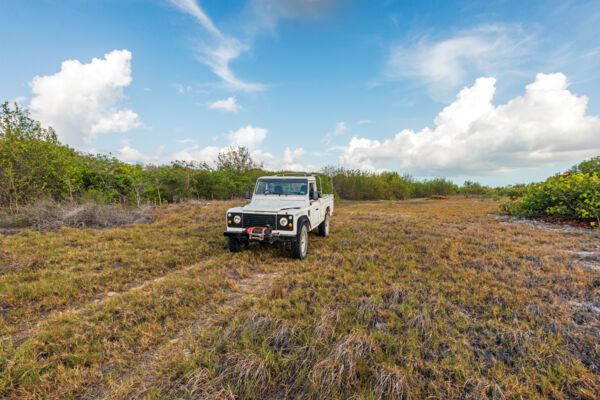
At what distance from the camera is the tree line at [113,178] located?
31.7 ft

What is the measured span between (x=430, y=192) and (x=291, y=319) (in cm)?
3079

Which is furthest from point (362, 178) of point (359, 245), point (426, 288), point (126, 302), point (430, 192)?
point (126, 302)

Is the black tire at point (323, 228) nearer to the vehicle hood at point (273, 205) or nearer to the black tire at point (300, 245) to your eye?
the vehicle hood at point (273, 205)

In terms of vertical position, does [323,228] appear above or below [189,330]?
above

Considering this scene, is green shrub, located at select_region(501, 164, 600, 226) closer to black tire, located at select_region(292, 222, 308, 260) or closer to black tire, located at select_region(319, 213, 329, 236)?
black tire, located at select_region(319, 213, 329, 236)

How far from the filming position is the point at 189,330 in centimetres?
279

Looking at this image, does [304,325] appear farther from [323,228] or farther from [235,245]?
[323,228]

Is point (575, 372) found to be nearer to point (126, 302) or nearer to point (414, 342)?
point (414, 342)

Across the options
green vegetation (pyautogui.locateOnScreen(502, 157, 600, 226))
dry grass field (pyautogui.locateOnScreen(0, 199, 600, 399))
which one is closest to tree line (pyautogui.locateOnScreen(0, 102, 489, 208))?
dry grass field (pyautogui.locateOnScreen(0, 199, 600, 399))

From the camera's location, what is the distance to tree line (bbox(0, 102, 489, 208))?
9.65 meters

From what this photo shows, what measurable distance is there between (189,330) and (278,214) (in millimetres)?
2825

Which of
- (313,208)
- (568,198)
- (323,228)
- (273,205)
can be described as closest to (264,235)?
(273,205)

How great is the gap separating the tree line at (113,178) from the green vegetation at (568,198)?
13.6 metres

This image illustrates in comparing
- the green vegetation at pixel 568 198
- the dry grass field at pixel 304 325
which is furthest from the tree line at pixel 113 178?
the green vegetation at pixel 568 198
